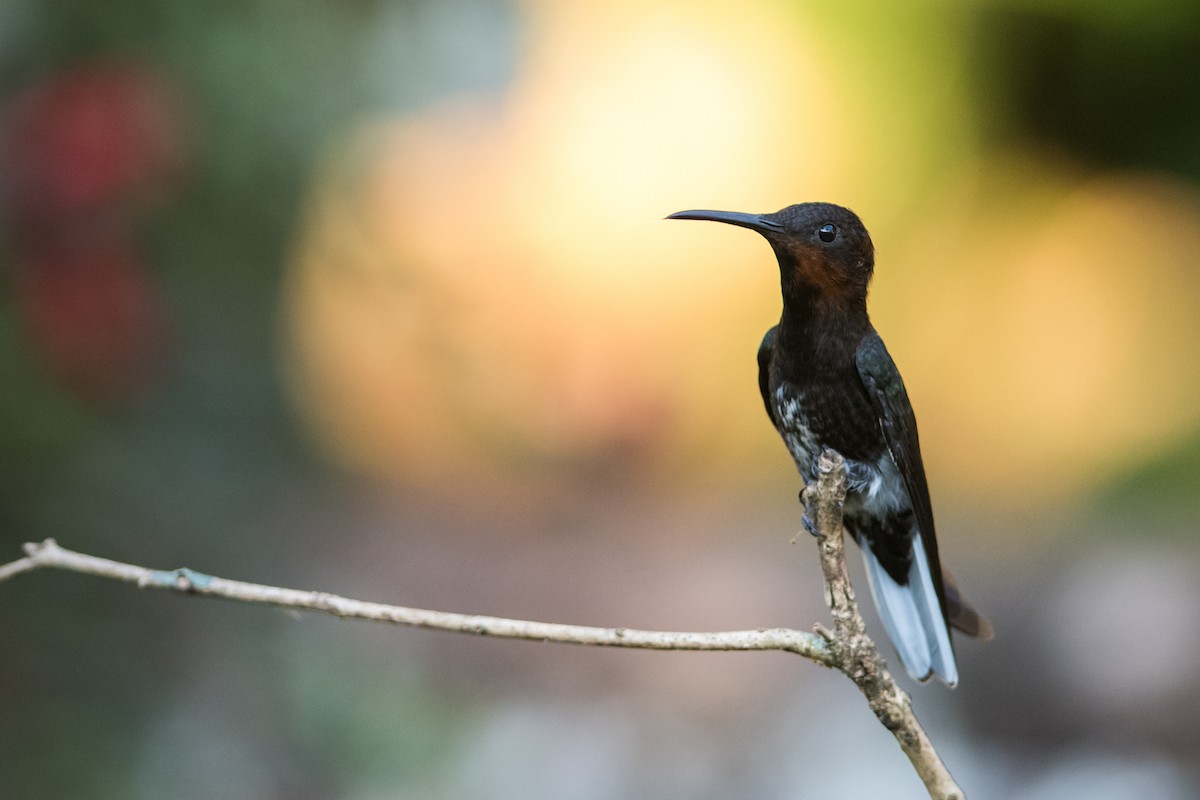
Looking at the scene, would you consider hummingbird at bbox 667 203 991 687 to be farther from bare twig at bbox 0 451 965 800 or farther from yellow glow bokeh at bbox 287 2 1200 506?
yellow glow bokeh at bbox 287 2 1200 506

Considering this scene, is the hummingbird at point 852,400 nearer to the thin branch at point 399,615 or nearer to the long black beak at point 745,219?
the long black beak at point 745,219

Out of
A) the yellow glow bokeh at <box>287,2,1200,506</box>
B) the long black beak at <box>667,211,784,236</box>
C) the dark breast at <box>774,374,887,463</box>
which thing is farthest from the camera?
the yellow glow bokeh at <box>287,2,1200,506</box>

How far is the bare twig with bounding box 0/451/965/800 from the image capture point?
1286mm

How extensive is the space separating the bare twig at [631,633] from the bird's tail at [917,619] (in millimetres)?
797

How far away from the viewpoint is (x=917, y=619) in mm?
2330

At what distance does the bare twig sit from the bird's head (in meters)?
0.67

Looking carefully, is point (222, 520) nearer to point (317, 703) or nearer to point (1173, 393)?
point (317, 703)

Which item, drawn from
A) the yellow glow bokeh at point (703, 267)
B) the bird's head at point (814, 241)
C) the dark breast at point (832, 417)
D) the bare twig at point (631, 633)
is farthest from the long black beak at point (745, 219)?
the yellow glow bokeh at point (703, 267)

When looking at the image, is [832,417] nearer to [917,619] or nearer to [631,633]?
[917,619]

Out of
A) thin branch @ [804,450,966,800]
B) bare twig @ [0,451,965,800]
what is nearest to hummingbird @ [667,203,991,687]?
thin branch @ [804,450,966,800]

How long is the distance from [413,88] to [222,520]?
238 cm

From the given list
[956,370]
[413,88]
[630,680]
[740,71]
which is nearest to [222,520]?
[630,680]

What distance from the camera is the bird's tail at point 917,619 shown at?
221 centimetres

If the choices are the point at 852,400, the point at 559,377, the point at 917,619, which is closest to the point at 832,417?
the point at 852,400
